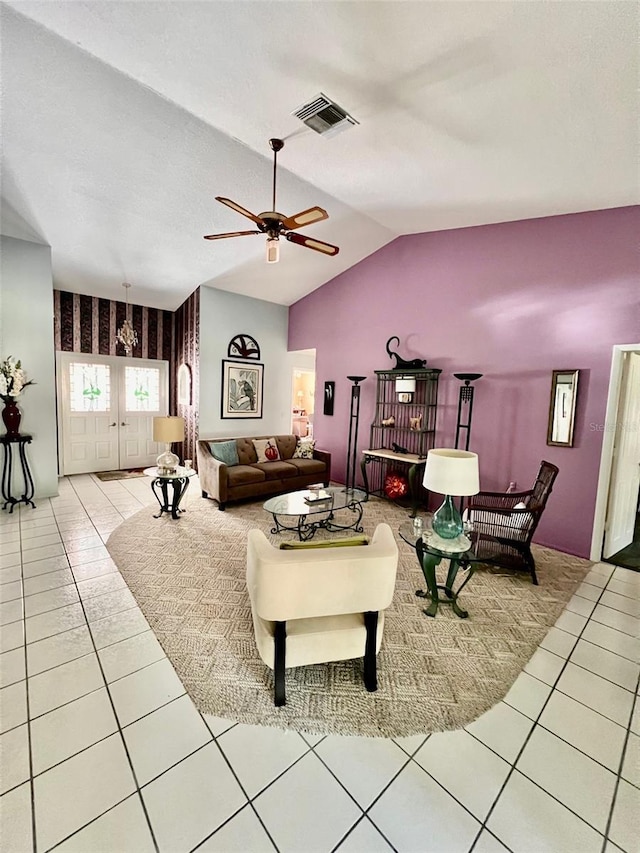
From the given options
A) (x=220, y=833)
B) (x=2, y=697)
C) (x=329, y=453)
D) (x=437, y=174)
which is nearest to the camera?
(x=220, y=833)

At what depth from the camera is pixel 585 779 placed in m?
1.52

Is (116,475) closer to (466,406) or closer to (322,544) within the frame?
(322,544)

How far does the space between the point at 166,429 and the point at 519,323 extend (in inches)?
165

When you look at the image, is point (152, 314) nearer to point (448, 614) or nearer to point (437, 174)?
point (437, 174)

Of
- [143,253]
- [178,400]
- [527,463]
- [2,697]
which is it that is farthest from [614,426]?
[178,400]

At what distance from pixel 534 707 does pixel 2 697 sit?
8.93 ft

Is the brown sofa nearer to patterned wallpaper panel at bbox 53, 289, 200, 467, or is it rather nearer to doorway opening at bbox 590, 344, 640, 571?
patterned wallpaper panel at bbox 53, 289, 200, 467

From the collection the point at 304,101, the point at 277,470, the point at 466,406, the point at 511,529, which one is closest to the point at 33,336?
the point at 277,470

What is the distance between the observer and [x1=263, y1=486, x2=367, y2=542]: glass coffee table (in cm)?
371

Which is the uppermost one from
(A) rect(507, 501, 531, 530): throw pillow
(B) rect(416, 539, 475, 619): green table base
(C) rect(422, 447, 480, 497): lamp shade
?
(C) rect(422, 447, 480, 497): lamp shade

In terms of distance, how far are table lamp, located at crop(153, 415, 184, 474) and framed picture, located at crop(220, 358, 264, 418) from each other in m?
1.88

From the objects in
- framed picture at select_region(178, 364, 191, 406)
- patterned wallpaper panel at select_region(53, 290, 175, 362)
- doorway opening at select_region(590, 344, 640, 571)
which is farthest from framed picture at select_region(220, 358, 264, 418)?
doorway opening at select_region(590, 344, 640, 571)

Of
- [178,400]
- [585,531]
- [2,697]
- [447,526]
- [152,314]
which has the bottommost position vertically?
[2,697]

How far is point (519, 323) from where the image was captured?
403cm
